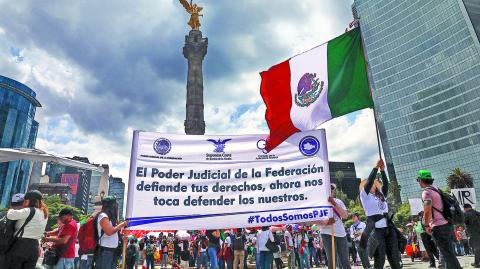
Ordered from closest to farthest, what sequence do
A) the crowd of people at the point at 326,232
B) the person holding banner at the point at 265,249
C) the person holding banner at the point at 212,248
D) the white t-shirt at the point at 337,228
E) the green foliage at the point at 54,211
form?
the crowd of people at the point at 326,232
the white t-shirt at the point at 337,228
the person holding banner at the point at 265,249
the person holding banner at the point at 212,248
the green foliage at the point at 54,211

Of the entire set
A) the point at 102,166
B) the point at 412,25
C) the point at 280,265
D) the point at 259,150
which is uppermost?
the point at 412,25

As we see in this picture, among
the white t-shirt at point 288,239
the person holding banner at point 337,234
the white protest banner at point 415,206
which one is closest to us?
the person holding banner at point 337,234

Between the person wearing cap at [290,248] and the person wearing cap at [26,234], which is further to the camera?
the person wearing cap at [290,248]

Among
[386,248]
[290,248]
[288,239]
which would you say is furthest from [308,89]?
[290,248]

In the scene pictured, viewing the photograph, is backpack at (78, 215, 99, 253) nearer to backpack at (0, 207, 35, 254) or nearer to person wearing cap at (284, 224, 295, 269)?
backpack at (0, 207, 35, 254)

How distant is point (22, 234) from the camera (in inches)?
181

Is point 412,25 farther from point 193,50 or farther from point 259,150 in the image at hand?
point 259,150

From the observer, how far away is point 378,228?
519 centimetres

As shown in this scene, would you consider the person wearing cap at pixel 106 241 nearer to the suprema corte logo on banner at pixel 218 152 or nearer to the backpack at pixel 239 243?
the suprema corte logo on banner at pixel 218 152

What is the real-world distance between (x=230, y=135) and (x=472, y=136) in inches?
3591

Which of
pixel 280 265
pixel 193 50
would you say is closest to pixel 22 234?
pixel 280 265

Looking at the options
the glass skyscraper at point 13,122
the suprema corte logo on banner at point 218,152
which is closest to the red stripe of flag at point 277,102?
the suprema corte logo on banner at point 218,152

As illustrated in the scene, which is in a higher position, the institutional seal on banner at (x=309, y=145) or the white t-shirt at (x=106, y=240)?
the institutional seal on banner at (x=309, y=145)

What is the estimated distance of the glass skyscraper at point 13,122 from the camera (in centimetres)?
7994
